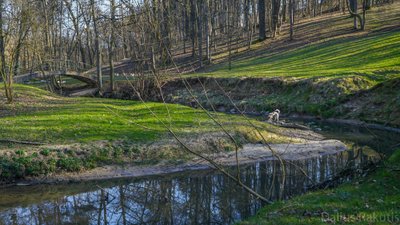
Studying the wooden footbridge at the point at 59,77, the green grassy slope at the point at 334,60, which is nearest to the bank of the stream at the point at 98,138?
the green grassy slope at the point at 334,60

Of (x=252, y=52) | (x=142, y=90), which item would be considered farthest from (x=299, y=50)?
(x=142, y=90)

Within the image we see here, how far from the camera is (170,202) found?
467 inches

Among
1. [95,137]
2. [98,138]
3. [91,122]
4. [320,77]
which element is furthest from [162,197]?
[320,77]

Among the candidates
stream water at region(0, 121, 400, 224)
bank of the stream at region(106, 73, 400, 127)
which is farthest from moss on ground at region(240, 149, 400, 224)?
bank of the stream at region(106, 73, 400, 127)

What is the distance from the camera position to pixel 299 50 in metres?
42.1

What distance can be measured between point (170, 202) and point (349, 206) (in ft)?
16.6

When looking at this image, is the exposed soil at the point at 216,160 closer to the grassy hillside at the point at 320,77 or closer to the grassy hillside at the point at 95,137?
the grassy hillside at the point at 95,137

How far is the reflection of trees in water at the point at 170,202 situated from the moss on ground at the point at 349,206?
856 millimetres

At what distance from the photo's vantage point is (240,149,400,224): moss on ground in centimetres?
772

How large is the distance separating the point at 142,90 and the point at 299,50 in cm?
1812

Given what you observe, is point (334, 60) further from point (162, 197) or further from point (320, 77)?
point (162, 197)

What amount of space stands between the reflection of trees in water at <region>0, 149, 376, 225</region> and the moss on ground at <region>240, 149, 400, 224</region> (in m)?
0.86

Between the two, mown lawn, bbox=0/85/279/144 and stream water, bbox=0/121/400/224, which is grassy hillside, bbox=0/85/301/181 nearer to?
mown lawn, bbox=0/85/279/144

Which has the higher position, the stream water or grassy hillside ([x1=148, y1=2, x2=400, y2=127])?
grassy hillside ([x1=148, y1=2, x2=400, y2=127])
